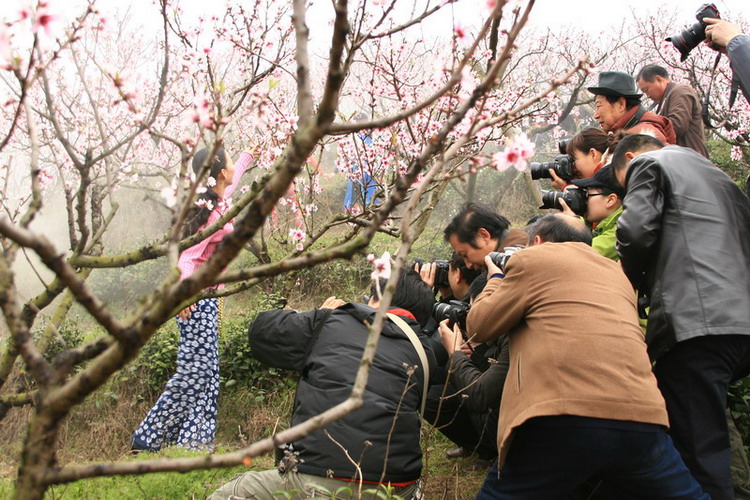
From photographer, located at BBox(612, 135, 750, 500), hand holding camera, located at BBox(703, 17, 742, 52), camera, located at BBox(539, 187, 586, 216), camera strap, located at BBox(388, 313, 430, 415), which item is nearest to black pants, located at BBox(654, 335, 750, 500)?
photographer, located at BBox(612, 135, 750, 500)

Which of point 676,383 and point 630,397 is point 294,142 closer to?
point 630,397

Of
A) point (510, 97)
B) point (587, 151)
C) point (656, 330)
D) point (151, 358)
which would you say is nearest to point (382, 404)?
point (656, 330)

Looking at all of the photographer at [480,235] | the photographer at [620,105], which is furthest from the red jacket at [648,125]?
the photographer at [480,235]

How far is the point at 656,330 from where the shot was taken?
243cm

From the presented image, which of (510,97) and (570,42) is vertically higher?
(570,42)

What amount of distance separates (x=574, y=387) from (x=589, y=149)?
2173mm

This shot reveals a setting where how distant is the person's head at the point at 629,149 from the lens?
2.94 meters

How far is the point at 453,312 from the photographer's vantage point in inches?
121

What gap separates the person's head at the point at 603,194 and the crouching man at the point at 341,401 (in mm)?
1269

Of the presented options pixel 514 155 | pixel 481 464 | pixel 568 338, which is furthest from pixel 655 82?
pixel 514 155

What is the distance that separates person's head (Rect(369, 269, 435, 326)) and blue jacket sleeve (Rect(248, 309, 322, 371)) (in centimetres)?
43

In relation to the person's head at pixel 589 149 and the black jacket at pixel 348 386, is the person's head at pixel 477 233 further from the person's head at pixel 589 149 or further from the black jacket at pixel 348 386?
the black jacket at pixel 348 386

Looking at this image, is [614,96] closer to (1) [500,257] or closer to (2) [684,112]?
(2) [684,112]

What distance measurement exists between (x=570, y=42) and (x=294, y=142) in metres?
15.2
